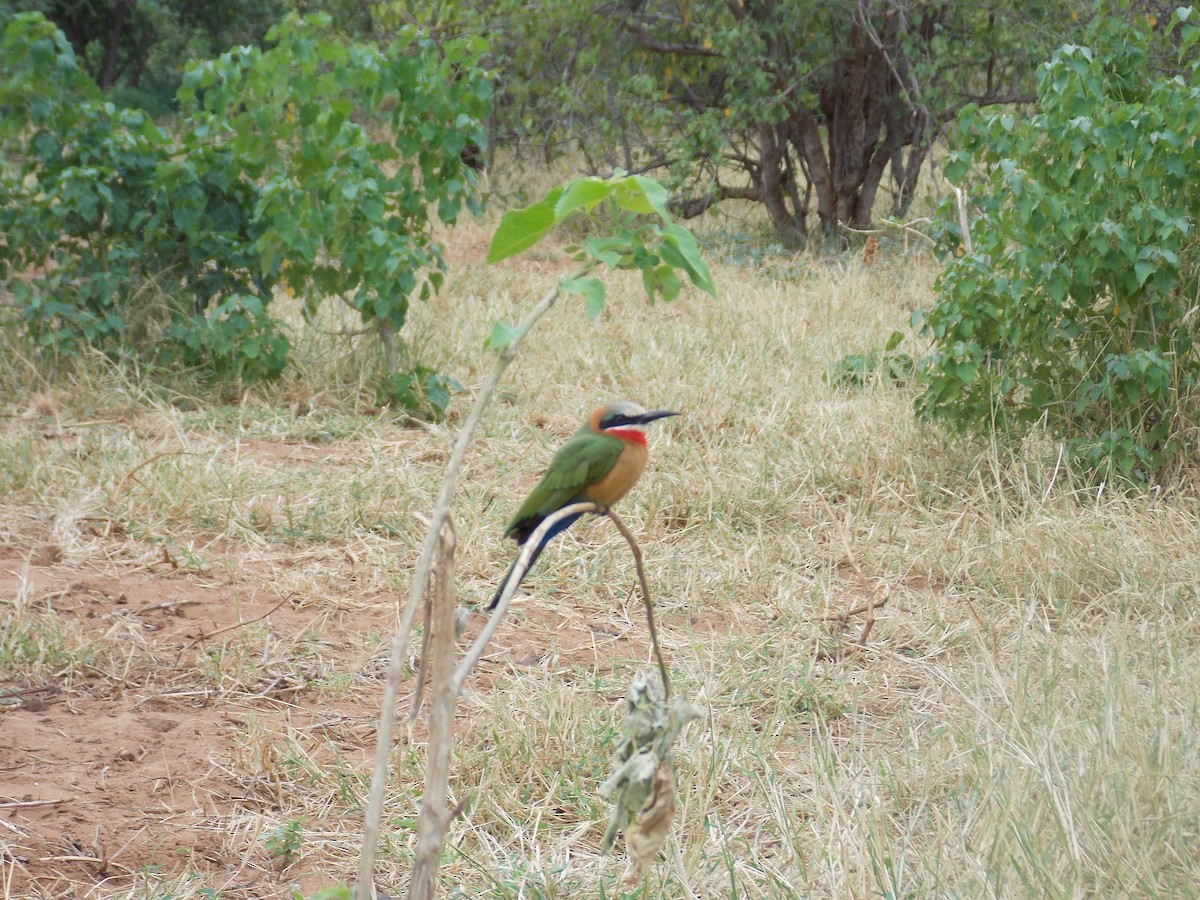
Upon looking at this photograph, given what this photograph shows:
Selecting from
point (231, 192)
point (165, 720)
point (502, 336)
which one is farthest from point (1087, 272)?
point (231, 192)

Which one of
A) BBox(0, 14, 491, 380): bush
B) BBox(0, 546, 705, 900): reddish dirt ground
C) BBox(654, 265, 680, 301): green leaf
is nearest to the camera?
BBox(654, 265, 680, 301): green leaf

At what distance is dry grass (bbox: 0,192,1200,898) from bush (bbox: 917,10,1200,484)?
0.67 feet

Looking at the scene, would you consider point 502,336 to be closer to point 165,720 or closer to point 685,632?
point 165,720

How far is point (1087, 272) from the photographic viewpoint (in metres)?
3.84

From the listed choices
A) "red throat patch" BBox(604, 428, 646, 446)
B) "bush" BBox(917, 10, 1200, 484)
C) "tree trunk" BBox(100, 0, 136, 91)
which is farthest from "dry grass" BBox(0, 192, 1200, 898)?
"tree trunk" BBox(100, 0, 136, 91)

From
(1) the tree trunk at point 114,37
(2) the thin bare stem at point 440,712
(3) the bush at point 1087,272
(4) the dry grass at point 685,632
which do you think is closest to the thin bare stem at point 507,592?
(2) the thin bare stem at point 440,712

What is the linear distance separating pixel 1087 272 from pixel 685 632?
1.73 m

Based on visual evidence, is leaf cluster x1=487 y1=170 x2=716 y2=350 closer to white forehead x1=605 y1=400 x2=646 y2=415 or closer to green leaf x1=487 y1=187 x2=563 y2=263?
green leaf x1=487 y1=187 x2=563 y2=263

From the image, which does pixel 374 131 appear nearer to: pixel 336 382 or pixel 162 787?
pixel 336 382

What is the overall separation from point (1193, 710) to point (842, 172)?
7.47 meters

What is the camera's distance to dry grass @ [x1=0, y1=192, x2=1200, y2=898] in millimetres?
2174

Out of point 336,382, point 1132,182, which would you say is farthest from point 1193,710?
point 336,382

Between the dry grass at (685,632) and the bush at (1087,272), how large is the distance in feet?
0.67

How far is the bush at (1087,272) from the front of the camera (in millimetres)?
3730
